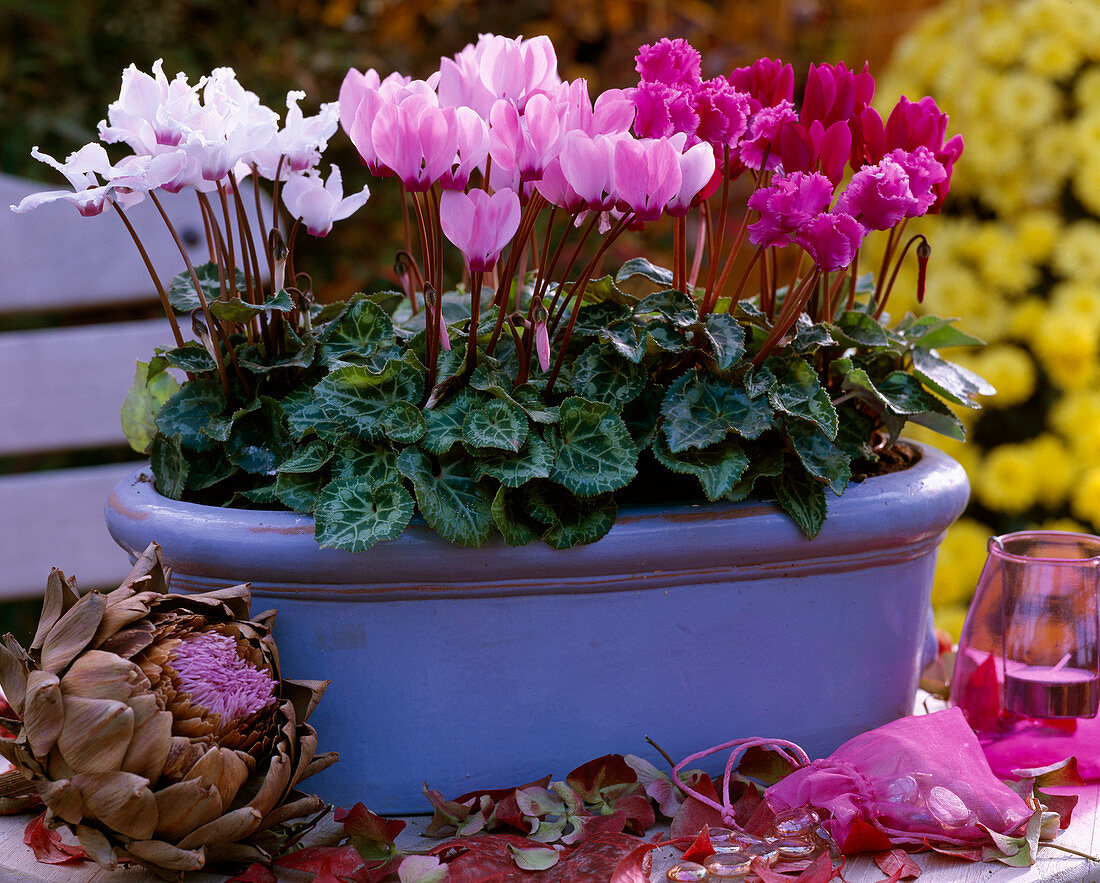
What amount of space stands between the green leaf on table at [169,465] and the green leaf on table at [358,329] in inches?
4.5

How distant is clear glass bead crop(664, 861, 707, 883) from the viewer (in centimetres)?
58

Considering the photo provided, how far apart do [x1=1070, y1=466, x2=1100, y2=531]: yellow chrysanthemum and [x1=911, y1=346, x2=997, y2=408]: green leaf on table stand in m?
0.93

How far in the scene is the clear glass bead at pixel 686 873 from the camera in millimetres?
576

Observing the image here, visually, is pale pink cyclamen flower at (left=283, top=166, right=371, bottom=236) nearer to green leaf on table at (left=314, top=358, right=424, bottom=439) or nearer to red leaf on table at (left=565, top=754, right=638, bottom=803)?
green leaf on table at (left=314, top=358, right=424, bottom=439)

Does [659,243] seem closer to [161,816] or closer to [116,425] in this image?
[116,425]

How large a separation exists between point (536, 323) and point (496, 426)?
0.07 m

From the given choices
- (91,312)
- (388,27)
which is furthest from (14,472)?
(388,27)

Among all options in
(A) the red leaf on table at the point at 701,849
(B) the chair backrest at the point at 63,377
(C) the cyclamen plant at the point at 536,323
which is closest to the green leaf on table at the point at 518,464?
(C) the cyclamen plant at the point at 536,323

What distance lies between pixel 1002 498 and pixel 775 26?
121 centimetres

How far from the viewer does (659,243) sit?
89.1 inches

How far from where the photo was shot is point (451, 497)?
63 centimetres

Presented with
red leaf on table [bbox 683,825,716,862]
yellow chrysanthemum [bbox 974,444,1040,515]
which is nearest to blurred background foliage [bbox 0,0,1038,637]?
yellow chrysanthemum [bbox 974,444,1040,515]

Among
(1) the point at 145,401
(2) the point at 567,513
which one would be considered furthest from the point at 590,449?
(1) the point at 145,401

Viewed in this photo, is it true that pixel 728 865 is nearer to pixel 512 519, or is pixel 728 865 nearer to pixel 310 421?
pixel 512 519
